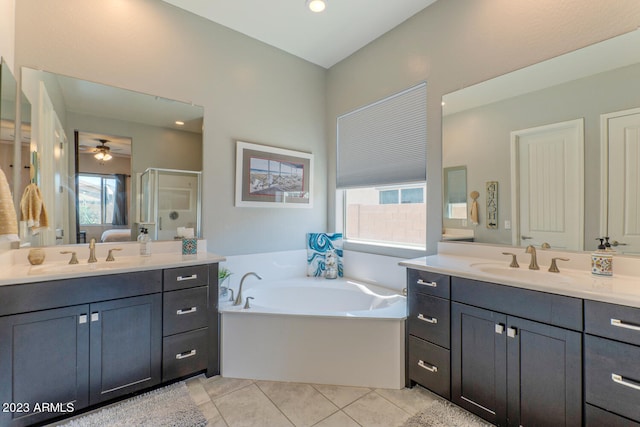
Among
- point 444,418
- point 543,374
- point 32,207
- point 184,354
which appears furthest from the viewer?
point 184,354

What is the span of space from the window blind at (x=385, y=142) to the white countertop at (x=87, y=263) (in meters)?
1.72

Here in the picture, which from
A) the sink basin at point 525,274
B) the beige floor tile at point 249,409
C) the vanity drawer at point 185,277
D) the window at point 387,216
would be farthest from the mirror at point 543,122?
the vanity drawer at point 185,277

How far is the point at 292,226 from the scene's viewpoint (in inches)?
121

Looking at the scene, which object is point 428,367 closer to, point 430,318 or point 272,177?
point 430,318

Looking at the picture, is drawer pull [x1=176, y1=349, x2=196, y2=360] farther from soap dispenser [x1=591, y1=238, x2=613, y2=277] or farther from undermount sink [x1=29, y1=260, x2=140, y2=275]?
soap dispenser [x1=591, y1=238, x2=613, y2=277]

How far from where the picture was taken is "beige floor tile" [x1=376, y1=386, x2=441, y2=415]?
1.73 meters

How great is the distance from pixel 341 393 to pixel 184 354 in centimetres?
110

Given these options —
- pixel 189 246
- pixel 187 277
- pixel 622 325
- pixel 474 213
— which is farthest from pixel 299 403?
pixel 474 213

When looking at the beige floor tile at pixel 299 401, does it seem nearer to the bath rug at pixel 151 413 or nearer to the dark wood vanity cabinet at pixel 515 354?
the bath rug at pixel 151 413

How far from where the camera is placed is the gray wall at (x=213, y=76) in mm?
1945

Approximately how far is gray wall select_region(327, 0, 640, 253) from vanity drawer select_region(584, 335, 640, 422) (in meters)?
1.20

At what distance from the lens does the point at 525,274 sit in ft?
5.31

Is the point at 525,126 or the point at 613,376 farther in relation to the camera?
the point at 525,126

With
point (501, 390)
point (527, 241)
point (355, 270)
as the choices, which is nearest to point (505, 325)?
point (501, 390)
